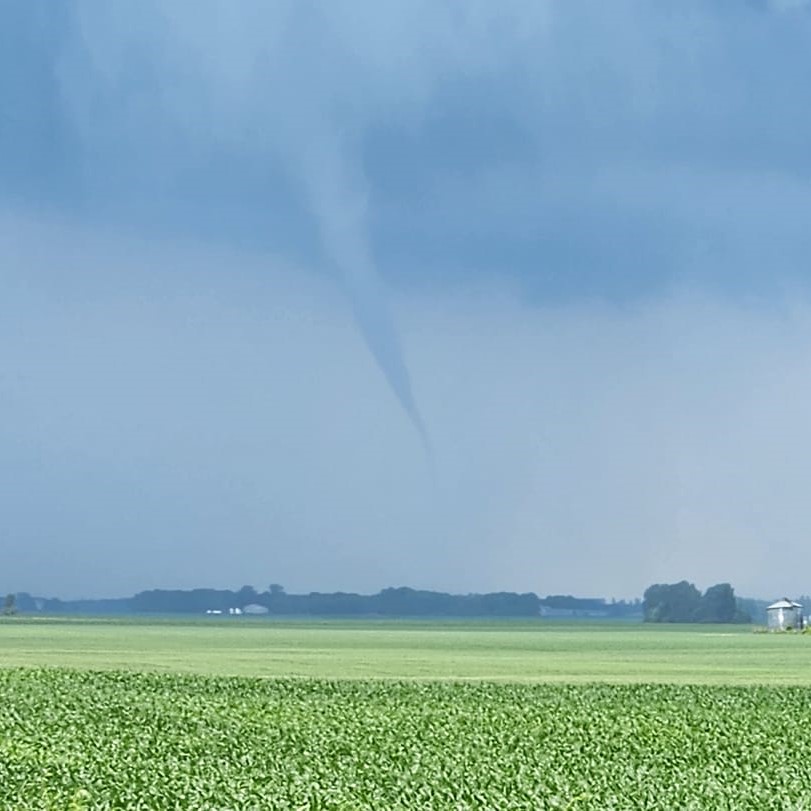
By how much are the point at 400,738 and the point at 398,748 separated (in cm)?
183

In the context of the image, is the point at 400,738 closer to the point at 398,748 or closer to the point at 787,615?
the point at 398,748

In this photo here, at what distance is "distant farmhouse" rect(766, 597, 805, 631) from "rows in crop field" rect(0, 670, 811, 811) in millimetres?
79316

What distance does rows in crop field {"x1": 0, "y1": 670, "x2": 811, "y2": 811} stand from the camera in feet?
71.1

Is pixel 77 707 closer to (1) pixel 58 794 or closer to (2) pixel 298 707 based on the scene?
(2) pixel 298 707

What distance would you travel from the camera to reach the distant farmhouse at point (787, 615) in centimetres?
11850

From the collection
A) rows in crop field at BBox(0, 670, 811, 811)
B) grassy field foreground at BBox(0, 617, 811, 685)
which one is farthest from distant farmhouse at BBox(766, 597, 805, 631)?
rows in crop field at BBox(0, 670, 811, 811)

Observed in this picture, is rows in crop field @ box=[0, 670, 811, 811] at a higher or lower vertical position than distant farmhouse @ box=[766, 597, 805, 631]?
lower

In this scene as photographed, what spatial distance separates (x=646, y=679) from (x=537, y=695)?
11.3 m


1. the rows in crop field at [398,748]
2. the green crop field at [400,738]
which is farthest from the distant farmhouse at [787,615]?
the rows in crop field at [398,748]

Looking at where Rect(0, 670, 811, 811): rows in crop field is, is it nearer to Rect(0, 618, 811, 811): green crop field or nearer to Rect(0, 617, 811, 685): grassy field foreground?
Rect(0, 618, 811, 811): green crop field

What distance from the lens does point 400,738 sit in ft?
93.8

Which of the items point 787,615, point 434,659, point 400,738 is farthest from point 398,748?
point 787,615

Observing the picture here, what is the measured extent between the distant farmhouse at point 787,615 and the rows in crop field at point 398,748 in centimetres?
7932

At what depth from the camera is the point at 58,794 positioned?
2125 cm
